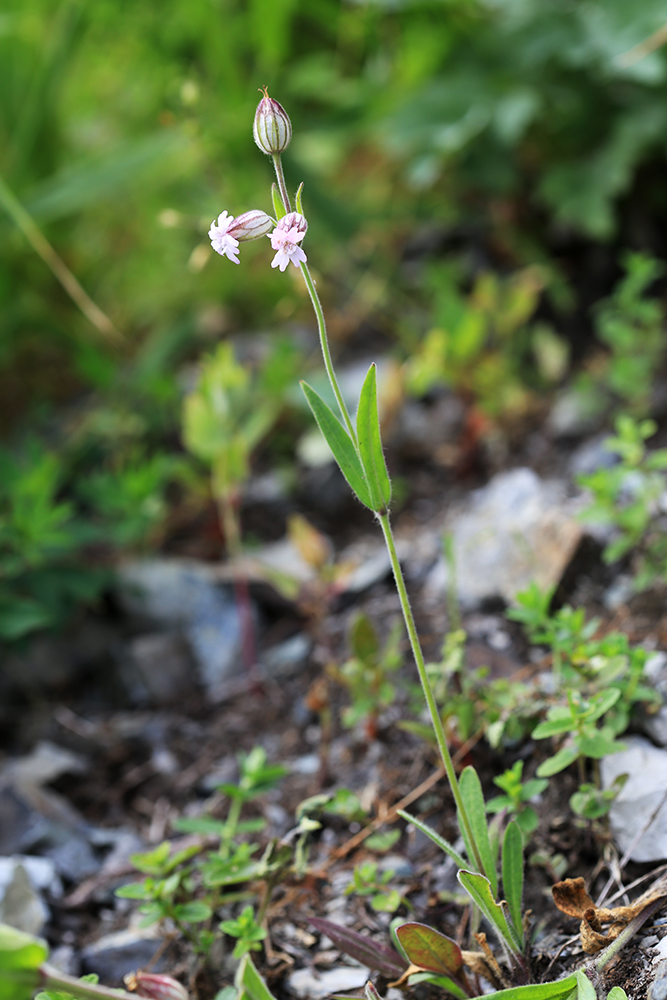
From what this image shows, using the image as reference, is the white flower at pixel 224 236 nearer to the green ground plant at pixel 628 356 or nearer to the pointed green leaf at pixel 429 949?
the pointed green leaf at pixel 429 949

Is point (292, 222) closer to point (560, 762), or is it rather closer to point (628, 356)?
point (560, 762)

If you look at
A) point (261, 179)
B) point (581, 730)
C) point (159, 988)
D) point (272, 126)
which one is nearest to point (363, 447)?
point (272, 126)

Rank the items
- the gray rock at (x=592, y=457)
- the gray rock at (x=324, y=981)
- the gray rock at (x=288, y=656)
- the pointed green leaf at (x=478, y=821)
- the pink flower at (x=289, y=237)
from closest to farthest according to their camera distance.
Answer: the pink flower at (x=289, y=237) → the pointed green leaf at (x=478, y=821) → the gray rock at (x=324, y=981) → the gray rock at (x=288, y=656) → the gray rock at (x=592, y=457)

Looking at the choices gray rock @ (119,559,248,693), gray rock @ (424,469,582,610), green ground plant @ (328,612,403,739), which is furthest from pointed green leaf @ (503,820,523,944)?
gray rock @ (119,559,248,693)

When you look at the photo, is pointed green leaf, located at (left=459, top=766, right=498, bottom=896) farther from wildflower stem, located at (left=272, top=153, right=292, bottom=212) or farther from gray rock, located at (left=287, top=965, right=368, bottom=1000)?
wildflower stem, located at (left=272, top=153, right=292, bottom=212)

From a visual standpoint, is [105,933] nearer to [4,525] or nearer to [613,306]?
[4,525]

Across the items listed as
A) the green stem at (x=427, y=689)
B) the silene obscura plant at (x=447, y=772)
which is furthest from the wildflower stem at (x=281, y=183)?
the green stem at (x=427, y=689)
